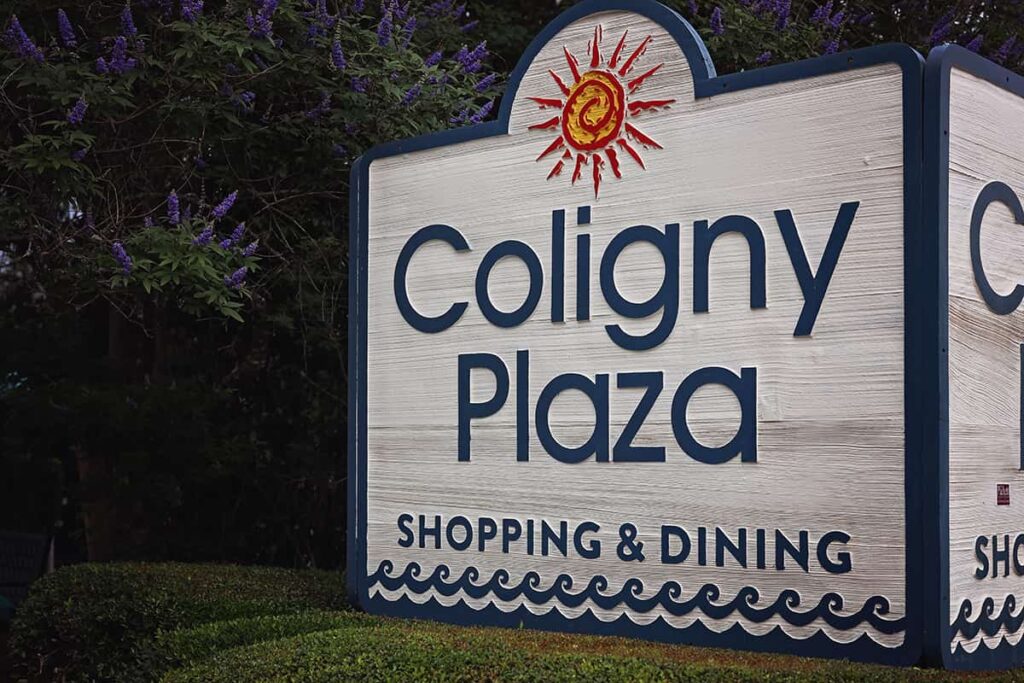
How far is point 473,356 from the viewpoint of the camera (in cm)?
523

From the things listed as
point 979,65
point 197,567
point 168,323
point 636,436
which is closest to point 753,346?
point 636,436

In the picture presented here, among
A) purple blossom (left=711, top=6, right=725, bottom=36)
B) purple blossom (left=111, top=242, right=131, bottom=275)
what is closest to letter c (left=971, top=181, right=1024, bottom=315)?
purple blossom (left=711, top=6, right=725, bottom=36)

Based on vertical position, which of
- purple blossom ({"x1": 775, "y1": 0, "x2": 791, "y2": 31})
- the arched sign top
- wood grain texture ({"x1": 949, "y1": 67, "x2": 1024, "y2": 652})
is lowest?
wood grain texture ({"x1": 949, "y1": 67, "x2": 1024, "y2": 652})

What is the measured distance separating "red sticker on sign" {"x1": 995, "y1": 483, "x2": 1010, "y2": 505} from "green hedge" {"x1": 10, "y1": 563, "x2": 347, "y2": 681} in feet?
9.70

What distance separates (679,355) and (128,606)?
3.24 m

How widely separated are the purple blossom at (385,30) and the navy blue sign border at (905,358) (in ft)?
2.48

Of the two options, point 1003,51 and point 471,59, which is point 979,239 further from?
point 471,59

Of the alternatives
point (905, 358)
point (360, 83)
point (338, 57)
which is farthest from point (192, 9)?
point (905, 358)

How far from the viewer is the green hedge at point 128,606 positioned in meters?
5.97

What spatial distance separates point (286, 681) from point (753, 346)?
1.89 metres

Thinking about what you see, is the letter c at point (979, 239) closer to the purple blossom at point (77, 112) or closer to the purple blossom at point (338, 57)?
the purple blossom at point (338, 57)

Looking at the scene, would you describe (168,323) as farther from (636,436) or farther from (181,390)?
(636,436)

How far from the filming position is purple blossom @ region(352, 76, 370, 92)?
6.24m

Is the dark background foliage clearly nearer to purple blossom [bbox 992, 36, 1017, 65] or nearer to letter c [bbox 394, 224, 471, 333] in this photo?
purple blossom [bbox 992, 36, 1017, 65]
